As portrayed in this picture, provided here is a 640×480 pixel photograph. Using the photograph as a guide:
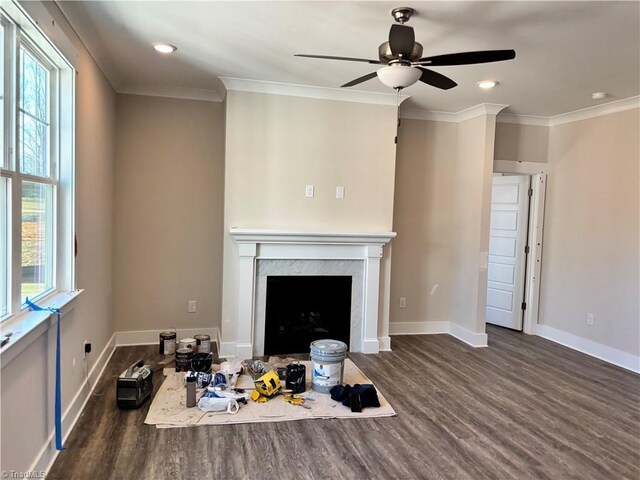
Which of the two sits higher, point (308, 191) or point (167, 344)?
point (308, 191)

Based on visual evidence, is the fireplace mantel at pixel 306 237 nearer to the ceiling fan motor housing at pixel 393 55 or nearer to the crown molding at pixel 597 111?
the ceiling fan motor housing at pixel 393 55

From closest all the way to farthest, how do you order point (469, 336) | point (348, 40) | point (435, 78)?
point (435, 78) < point (348, 40) < point (469, 336)

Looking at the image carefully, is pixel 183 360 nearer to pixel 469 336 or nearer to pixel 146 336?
pixel 146 336

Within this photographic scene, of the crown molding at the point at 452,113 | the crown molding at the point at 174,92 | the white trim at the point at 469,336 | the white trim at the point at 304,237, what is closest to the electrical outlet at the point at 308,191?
the white trim at the point at 304,237

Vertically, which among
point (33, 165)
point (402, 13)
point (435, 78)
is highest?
point (402, 13)

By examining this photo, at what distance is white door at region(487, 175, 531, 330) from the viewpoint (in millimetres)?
5188

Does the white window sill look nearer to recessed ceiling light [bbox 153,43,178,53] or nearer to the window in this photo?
the window

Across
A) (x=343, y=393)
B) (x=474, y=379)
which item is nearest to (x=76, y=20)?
(x=343, y=393)

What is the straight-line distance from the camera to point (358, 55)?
3.15 metres

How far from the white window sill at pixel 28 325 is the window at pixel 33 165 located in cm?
5

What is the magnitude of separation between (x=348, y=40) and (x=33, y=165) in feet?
6.72

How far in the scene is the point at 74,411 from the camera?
8.92 feet

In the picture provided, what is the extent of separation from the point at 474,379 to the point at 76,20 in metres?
3.93

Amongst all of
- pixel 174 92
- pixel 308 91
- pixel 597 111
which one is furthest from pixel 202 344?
pixel 597 111
